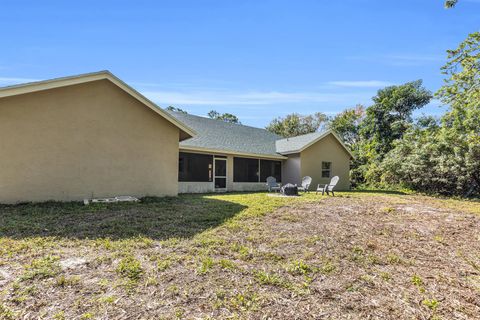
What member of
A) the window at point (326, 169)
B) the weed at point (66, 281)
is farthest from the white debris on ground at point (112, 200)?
the window at point (326, 169)

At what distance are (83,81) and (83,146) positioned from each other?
2.19m

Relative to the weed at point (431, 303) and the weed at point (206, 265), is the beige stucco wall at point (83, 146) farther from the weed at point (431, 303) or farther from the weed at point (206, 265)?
the weed at point (431, 303)

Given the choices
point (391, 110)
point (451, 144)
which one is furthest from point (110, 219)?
point (391, 110)

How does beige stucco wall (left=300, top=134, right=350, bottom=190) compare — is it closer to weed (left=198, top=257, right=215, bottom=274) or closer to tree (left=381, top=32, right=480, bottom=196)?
tree (left=381, top=32, right=480, bottom=196)

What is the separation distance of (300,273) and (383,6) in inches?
370

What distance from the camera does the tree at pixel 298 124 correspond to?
116 ft

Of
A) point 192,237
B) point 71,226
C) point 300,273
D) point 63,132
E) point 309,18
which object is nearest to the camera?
point 300,273

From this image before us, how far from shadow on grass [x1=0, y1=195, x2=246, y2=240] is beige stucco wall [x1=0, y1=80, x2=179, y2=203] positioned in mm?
842

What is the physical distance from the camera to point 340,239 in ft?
18.0

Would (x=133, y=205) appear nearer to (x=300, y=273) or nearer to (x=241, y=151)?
(x=300, y=273)

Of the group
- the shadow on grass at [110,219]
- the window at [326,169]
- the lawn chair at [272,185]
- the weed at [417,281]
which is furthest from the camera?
the window at [326,169]

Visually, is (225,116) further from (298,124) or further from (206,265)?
(206,265)

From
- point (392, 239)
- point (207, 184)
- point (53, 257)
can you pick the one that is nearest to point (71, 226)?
point (53, 257)

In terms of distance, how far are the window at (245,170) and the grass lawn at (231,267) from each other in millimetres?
9212
